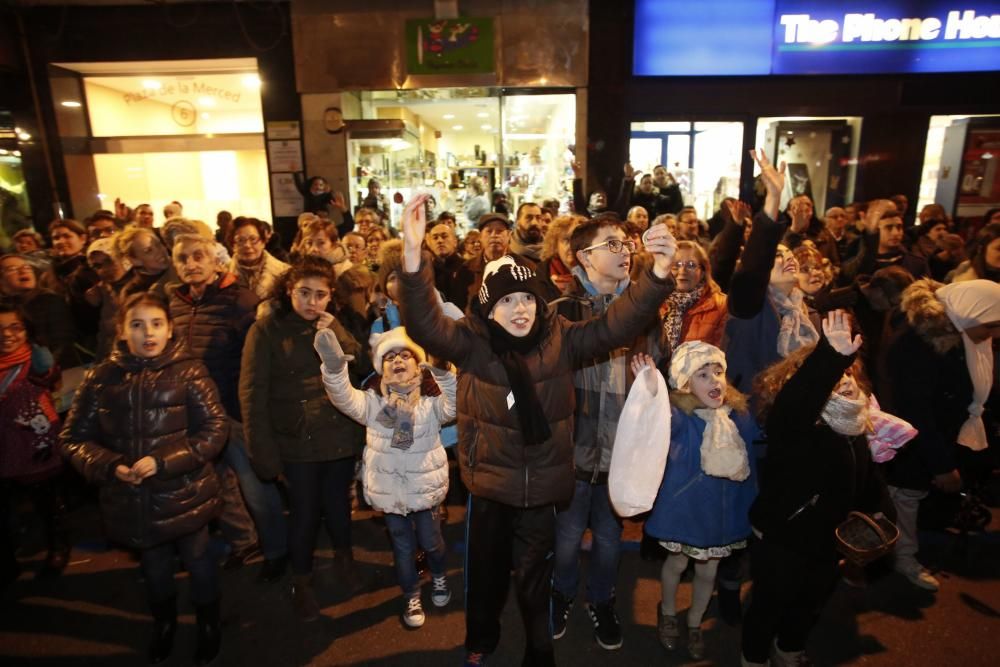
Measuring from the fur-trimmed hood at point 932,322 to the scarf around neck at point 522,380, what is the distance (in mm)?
2498

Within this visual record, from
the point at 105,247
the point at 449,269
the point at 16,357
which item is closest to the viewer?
the point at 16,357

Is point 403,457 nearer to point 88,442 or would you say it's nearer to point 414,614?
point 414,614

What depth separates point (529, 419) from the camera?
2.72 m

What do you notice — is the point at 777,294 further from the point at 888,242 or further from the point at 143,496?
the point at 143,496

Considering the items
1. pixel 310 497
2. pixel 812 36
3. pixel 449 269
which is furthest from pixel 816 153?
pixel 310 497

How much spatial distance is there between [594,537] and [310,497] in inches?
68.6

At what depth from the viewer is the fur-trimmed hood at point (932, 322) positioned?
11.6 feet

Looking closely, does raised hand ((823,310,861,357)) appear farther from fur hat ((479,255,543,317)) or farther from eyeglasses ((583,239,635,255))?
fur hat ((479,255,543,317))

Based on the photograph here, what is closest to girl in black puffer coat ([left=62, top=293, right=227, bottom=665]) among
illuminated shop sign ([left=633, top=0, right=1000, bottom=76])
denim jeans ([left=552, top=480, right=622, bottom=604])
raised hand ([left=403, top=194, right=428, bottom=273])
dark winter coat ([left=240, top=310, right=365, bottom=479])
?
dark winter coat ([left=240, top=310, right=365, bottom=479])

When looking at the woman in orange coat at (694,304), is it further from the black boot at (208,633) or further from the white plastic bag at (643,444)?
the black boot at (208,633)

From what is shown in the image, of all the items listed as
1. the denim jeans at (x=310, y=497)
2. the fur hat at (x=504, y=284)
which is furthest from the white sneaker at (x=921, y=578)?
the denim jeans at (x=310, y=497)

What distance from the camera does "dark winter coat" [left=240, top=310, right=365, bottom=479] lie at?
349 cm

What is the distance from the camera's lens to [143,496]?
122 inches

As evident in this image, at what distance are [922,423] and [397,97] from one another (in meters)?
9.84
